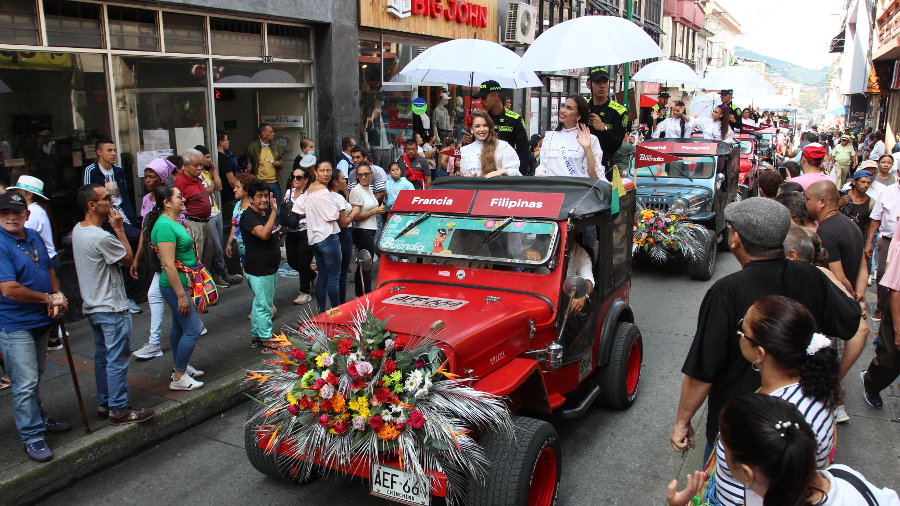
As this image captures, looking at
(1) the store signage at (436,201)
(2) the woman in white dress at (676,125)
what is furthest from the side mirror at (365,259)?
(2) the woman in white dress at (676,125)

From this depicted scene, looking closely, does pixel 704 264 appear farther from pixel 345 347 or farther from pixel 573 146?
pixel 345 347

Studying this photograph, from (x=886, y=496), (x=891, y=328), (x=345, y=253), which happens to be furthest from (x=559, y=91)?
(x=886, y=496)

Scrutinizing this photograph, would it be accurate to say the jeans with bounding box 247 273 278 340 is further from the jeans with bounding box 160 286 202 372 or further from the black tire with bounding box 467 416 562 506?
the black tire with bounding box 467 416 562 506

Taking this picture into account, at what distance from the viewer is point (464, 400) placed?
3537 millimetres

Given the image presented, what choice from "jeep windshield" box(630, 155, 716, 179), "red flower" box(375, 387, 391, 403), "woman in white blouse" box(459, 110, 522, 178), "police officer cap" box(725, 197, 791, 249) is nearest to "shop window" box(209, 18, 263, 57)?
"woman in white blouse" box(459, 110, 522, 178)

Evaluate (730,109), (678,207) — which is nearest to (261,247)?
(678,207)

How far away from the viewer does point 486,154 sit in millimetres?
6852

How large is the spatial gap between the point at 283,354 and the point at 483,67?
20.2 feet

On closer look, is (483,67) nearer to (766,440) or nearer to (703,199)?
(703,199)

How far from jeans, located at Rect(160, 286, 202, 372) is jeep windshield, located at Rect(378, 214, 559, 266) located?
5.61 feet

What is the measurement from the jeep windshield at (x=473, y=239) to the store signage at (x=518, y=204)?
61mm

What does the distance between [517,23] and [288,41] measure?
8190mm

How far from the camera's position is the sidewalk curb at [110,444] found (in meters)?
4.35

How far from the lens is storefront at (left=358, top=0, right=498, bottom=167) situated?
41.5ft
